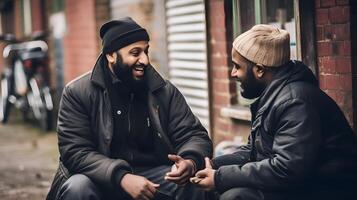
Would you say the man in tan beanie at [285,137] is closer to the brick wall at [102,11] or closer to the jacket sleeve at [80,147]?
the jacket sleeve at [80,147]

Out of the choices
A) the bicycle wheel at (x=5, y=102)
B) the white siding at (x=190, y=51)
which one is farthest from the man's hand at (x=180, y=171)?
the bicycle wheel at (x=5, y=102)

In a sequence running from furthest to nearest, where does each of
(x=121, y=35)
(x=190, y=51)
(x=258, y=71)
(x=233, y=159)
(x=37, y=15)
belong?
1. (x=37, y=15)
2. (x=190, y=51)
3. (x=121, y=35)
4. (x=233, y=159)
5. (x=258, y=71)

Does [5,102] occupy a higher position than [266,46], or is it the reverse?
[266,46]

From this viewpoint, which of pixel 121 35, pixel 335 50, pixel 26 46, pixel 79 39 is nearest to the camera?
pixel 121 35

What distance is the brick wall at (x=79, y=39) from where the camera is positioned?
37.2 feet

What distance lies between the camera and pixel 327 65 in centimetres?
523

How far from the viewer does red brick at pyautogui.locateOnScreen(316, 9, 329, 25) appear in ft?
17.0

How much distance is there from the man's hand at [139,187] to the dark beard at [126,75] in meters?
0.61

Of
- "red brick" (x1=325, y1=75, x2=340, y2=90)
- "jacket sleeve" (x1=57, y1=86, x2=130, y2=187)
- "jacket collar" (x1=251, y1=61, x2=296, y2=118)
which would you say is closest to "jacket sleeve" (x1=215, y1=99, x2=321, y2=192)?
"jacket collar" (x1=251, y1=61, x2=296, y2=118)

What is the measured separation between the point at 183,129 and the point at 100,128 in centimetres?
51

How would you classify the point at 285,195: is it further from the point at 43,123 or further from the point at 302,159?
the point at 43,123

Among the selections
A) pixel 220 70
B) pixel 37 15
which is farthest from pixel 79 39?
pixel 220 70

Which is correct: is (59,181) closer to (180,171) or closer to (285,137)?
(180,171)

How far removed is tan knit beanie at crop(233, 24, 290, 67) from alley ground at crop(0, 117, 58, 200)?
364 cm
